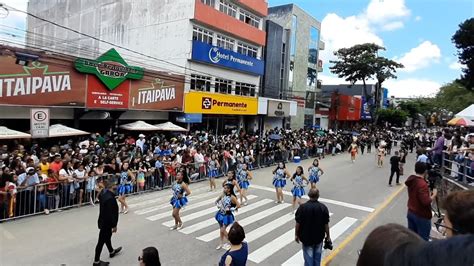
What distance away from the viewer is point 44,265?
7527 mm

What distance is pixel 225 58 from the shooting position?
32.7 metres

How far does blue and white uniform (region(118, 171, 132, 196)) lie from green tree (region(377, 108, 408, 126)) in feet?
205

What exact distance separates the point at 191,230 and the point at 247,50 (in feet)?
94.7

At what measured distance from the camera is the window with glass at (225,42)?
32.9 metres

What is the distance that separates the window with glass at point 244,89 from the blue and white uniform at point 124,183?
23.4 meters

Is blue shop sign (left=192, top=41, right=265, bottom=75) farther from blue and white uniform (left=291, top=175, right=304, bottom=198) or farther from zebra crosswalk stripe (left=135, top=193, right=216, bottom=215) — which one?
blue and white uniform (left=291, top=175, right=304, bottom=198)

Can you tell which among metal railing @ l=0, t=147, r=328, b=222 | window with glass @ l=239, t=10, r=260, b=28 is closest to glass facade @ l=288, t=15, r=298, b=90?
window with glass @ l=239, t=10, r=260, b=28

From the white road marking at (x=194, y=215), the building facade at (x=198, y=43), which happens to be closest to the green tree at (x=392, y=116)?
the building facade at (x=198, y=43)

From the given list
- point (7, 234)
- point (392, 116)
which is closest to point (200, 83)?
point (7, 234)

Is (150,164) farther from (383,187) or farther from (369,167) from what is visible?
(369,167)

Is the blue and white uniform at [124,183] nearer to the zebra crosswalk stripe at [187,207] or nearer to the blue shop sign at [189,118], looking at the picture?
the zebra crosswalk stripe at [187,207]

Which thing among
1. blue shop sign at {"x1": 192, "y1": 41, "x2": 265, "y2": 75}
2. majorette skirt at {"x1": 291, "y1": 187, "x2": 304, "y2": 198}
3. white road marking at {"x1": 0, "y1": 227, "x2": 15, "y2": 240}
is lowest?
white road marking at {"x1": 0, "y1": 227, "x2": 15, "y2": 240}

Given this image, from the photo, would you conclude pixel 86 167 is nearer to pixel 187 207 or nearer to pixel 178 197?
pixel 187 207

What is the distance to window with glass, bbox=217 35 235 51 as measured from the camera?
108 feet
